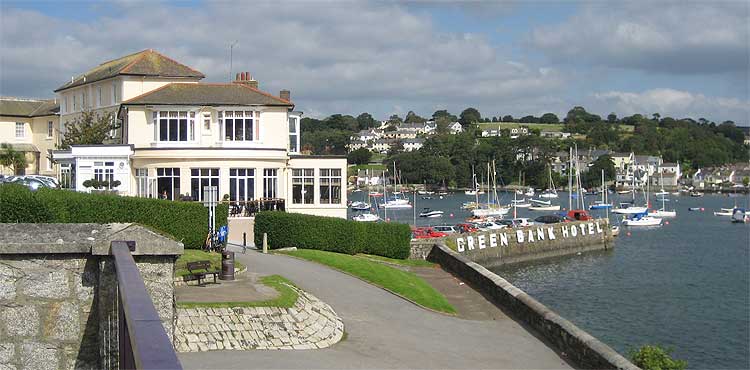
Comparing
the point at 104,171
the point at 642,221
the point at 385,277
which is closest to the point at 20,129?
the point at 104,171

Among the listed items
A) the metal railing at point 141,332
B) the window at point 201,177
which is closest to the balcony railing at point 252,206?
the window at point 201,177

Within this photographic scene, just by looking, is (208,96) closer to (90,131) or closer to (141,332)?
(90,131)

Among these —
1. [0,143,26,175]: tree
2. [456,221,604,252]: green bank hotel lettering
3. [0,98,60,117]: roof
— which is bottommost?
[456,221,604,252]: green bank hotel lettering

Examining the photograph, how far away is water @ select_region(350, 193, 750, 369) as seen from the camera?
113 ft

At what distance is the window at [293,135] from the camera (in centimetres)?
5072

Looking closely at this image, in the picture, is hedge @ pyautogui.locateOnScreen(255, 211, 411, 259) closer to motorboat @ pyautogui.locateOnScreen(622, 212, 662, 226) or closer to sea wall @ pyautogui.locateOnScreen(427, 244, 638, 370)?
sea wall @ pyautogui.locateOnScreen(427, 244, 638, 370)

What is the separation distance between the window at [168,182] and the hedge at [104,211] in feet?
38.9

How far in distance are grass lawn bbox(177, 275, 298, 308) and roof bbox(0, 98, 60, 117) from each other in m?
49.5

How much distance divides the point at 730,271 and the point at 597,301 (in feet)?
70.0

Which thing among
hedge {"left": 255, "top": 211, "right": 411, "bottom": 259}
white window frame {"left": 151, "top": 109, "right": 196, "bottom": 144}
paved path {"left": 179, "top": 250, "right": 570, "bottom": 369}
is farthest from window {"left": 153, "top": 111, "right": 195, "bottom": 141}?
paved path {"left": 179, "top": 250, "right": 570, "bottom": 369}

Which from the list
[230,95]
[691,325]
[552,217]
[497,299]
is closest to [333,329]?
[497,299]

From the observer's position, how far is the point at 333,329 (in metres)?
21.3

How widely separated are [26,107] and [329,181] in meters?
35.9

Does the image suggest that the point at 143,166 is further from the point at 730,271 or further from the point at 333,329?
the point at 730,271
